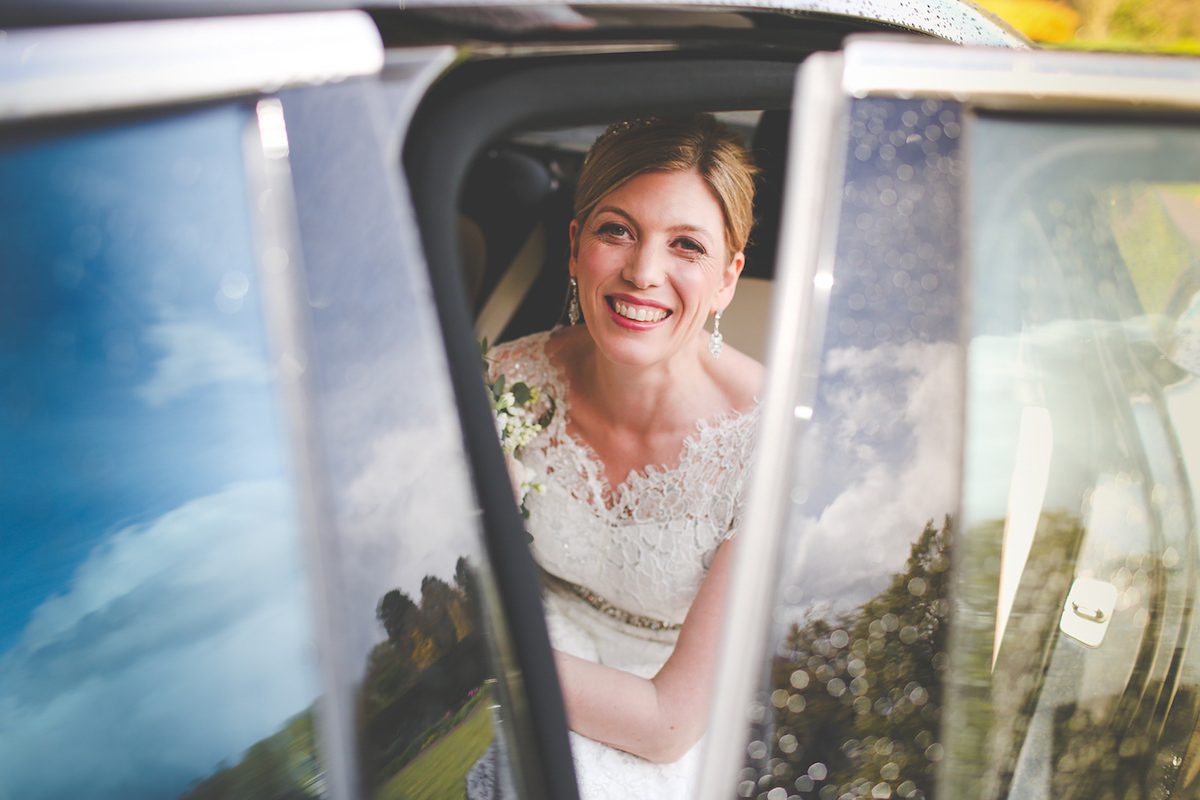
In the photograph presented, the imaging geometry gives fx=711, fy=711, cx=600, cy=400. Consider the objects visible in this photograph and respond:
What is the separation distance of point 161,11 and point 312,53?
0.42ft

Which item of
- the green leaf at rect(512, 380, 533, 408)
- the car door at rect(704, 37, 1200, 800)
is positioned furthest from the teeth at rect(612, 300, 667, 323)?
the car door at rect(704, 37, 1200, 800)

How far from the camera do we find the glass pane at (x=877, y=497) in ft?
2.54

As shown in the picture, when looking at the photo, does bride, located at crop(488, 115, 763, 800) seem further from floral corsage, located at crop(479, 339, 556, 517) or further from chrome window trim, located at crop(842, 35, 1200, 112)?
chrome window trim, located at crop(842, 35, 1200, 112)

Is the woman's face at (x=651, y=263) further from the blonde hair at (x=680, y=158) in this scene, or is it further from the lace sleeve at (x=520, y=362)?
the lace sleeve at (x=520, y=362)

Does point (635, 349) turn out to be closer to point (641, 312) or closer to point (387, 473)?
point (641, 312)

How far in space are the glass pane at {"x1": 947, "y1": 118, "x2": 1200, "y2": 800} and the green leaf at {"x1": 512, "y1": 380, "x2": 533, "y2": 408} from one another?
1309 mm

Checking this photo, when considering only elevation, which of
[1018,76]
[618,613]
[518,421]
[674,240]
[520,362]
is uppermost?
[1018,76]

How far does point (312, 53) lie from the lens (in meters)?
0.67

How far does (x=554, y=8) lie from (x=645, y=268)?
897mm

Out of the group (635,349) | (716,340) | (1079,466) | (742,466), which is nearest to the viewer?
(1079,466)

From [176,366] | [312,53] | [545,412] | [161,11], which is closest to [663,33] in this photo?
[312,53]

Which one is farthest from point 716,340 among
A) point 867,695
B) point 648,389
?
point 867,695

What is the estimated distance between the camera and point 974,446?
2.70 ft

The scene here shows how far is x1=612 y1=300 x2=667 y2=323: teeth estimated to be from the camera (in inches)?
69.7
